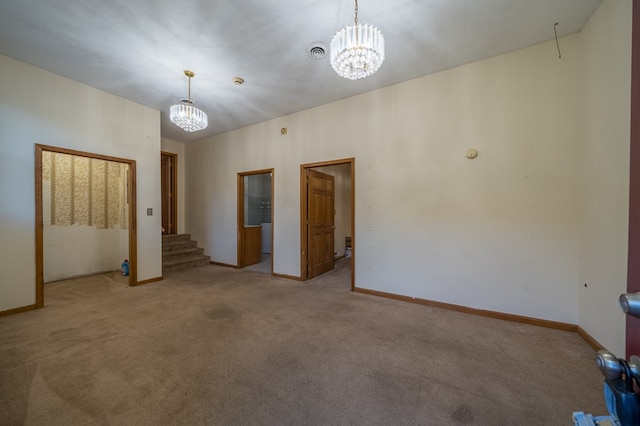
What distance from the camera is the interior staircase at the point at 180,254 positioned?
197 inches

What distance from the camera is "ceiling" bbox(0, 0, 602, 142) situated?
210 centimetres

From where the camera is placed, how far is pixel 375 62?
1890 mm

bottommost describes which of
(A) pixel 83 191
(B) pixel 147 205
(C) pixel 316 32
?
(B) pixel 147 205

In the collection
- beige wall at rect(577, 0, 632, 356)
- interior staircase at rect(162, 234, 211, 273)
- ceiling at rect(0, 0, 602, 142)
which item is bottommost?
interior staircase at rect(162, 234, 211, 273)

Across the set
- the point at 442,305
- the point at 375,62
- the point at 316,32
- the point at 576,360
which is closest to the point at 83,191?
the point at 316,32

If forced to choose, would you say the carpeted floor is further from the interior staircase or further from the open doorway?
the open doorway

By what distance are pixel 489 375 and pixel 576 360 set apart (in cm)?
86

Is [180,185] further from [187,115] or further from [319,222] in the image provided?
[319,222]

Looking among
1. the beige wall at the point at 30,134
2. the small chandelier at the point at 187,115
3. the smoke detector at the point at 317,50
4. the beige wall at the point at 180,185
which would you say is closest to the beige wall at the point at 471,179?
the smoke detector at the point at 317,50

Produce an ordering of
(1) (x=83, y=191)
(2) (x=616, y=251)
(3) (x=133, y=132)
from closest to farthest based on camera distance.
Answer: (2) (x=616, y=251)
(3) (x=133, y=132)
(1) (x=83, y=191)

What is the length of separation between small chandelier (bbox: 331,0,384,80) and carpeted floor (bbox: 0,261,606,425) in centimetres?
240

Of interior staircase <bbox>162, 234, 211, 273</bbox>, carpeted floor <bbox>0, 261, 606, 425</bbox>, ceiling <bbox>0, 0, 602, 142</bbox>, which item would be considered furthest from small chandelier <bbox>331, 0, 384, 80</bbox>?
interior staircase <bbox>162, 234, 211, 273</bbox>

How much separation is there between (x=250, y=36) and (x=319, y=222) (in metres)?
3.08

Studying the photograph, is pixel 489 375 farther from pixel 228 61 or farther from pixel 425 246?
pixel 228 61
